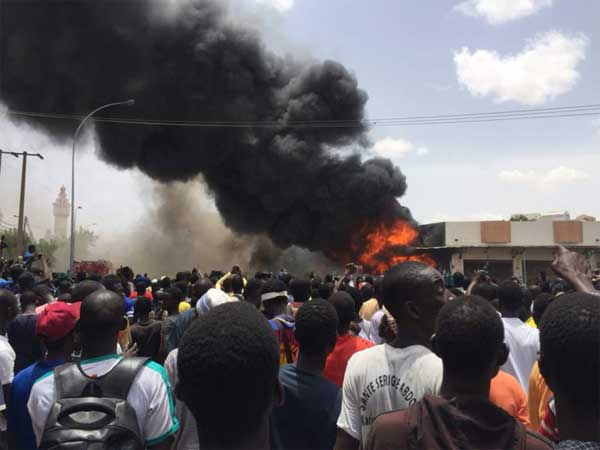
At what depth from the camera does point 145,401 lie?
217 centimetres

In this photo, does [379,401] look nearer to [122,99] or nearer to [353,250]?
[353,250]

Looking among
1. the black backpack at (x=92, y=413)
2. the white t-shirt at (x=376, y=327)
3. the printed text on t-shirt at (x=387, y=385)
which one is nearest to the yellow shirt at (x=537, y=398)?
the printed text on t-shirt at (x=387, y=385)

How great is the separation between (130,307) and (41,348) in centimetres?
211

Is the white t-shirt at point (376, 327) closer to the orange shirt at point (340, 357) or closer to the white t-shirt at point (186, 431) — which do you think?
the orange shirt at point (340, 357)

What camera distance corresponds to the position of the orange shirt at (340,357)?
3.33 metres

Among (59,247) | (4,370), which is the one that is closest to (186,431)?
(4,370)

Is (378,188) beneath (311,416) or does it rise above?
above

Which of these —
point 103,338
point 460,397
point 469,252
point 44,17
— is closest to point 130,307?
point 103,338

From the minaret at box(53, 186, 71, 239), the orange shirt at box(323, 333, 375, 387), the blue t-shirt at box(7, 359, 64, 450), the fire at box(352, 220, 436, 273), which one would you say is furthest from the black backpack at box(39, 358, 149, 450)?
the minaret at box(53, 186, 71, 239)

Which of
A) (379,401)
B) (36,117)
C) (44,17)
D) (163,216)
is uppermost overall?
(44,17)

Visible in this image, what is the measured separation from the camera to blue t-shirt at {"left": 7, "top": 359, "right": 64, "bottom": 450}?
2.58 meters

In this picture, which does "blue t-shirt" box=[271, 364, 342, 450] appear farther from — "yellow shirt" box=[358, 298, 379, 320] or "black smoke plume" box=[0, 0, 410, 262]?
"black smoke plume" box=[0, 0, 410, 262]

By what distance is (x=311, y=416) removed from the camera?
252 centimetres

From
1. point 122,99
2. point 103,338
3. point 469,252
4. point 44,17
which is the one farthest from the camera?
point 469,252
